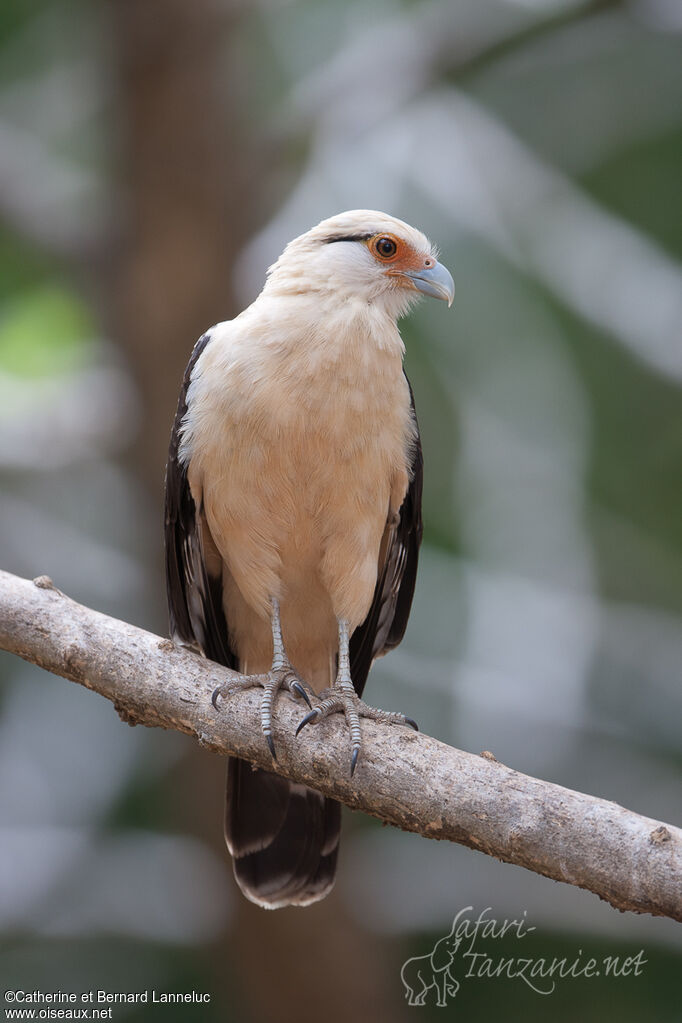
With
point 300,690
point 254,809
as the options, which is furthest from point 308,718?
point 254,809

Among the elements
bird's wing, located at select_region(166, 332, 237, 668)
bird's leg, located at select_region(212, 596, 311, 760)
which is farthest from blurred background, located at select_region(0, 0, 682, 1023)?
bird's leg, located at select_region(212, 596, 311, 760)

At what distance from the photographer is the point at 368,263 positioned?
437cm

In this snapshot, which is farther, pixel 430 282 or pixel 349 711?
pixel 430 282

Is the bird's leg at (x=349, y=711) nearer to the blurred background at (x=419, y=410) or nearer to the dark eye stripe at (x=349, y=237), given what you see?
the dark eye stripe at (x=349, y=237)

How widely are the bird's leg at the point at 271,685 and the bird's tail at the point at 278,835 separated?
2.26ft

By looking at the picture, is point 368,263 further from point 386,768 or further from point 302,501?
point 386,768

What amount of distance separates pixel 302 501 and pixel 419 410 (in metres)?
5.96

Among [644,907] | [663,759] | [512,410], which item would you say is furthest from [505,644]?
[644,907]

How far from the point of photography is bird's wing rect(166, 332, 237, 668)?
4355mm

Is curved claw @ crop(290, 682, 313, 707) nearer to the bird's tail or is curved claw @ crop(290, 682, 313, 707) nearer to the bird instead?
the bird

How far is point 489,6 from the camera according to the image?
7816mm

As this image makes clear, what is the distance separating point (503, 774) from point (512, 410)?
22.0 ft

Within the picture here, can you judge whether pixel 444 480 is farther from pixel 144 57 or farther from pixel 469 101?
pixel 144 57

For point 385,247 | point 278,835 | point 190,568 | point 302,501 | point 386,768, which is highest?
point 385,247
